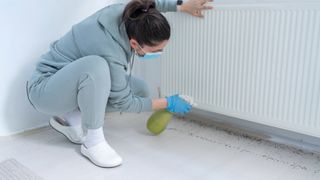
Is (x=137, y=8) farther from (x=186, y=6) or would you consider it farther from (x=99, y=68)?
(x=186, y=6)

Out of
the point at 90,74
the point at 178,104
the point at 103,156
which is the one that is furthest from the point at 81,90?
the point at 178,104

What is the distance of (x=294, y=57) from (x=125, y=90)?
580mm

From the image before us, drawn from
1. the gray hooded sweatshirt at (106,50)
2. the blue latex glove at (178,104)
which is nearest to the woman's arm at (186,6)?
the gray hooded sweatshirt at (106,50)

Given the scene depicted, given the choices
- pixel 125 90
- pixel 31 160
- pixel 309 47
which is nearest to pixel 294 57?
pixel 309 47

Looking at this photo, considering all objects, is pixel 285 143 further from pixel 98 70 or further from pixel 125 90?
pixel 98 70

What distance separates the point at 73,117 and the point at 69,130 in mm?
52

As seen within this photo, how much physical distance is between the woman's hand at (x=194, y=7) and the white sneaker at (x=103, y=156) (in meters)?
0.63

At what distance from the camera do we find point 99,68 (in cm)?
102

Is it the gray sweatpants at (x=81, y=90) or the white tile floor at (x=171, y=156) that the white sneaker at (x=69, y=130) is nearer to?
the white tile floor at (x=171, y=156)

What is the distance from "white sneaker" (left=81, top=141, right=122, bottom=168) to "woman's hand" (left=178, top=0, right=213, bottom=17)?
2.06 ft

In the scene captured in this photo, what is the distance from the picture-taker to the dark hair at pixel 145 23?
0.92 metres

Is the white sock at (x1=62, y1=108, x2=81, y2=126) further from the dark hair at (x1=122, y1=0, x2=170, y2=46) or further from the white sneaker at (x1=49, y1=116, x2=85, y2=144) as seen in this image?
the dark hair at (x1=122, y1=0, x2=170, y2=46)

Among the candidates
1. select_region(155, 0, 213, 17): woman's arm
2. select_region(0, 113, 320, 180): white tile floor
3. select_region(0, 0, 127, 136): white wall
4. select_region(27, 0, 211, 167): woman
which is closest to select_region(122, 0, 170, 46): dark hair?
select_region(27, 0, 211, 167): woman

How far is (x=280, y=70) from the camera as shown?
1.09 m
